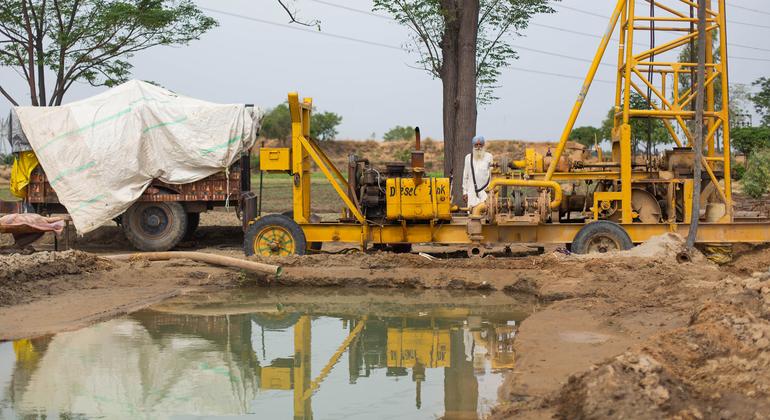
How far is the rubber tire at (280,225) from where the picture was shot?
1431 cm

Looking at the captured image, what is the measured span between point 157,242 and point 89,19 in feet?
33.4

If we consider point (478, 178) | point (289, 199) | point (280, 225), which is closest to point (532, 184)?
point (478, 178)

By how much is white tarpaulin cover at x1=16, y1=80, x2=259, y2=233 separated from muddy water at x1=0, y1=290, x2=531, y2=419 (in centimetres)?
586

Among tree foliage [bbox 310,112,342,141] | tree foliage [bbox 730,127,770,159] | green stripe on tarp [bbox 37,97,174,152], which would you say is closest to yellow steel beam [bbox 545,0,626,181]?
green stripe on tarp [bbox 37,97,174,152]

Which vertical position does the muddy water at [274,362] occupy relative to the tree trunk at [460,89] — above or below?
below

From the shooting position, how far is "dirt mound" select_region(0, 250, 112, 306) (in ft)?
37.3

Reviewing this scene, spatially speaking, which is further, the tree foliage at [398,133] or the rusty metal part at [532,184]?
the tree foliage at [398,133]

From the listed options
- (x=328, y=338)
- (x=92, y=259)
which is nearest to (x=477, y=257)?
(x=328, y=338)

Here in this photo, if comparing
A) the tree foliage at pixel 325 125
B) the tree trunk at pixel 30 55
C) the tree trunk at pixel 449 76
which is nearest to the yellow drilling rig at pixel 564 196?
the tree trunk at pixel 449 76

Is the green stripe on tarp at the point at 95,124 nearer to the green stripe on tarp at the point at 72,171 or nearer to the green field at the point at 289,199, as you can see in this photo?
the green stripe on tarp at the point at 72,171

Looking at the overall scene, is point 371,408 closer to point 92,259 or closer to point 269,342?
point 269,342

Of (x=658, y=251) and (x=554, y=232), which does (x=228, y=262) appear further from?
(x=658, y=251)

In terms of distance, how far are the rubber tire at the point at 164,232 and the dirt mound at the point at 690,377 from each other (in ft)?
38.4

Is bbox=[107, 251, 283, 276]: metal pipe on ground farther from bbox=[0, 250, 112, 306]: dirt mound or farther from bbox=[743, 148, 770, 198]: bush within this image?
bbox=[743, 148, 770, 198]: bush
